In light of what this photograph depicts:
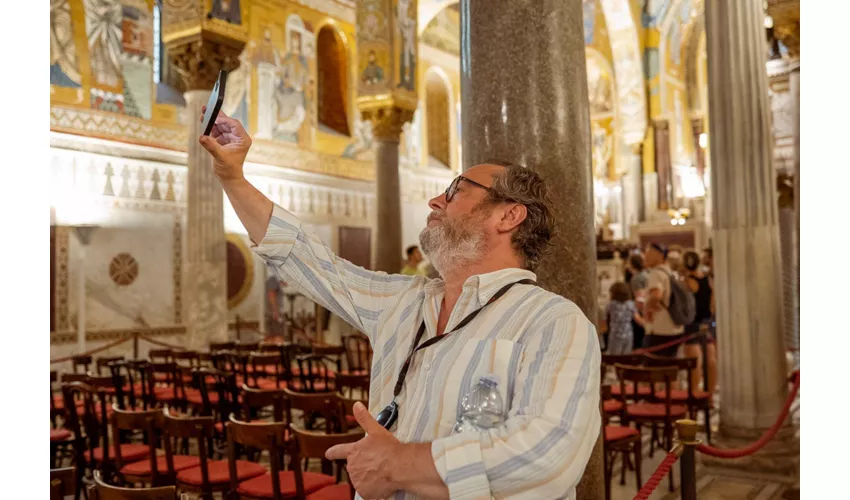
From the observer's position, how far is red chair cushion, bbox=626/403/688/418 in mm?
5590

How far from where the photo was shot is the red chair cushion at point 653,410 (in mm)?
5590

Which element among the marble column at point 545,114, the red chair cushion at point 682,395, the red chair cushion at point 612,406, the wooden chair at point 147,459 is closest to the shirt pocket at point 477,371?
the marble column at point 545,114

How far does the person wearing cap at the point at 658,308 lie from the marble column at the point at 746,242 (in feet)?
4.67

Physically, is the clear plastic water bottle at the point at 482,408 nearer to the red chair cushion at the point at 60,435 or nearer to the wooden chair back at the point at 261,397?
the wooden chair back at the point at 261,397

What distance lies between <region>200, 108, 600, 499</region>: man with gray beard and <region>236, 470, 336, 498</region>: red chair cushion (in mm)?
2097

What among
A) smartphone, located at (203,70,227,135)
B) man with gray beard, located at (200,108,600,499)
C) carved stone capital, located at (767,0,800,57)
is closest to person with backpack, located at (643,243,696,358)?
carved stone capital, located at (767,0,800,57)

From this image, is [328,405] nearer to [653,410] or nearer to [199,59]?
[653,410]

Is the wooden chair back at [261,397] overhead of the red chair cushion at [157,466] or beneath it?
overhead

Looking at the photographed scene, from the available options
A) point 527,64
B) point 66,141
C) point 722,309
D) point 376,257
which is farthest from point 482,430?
point 66,141

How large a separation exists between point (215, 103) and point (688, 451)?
7.46 ft

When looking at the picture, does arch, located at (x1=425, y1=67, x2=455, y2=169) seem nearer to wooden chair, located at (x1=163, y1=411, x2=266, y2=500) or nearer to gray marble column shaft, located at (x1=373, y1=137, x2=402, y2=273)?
gray marble column shaft, located at (x1=373, y1=137, x2=402, y2=273)

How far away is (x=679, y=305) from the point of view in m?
7.44

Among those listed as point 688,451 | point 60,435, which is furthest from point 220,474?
point 688,451

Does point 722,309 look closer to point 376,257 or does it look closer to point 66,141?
point 376,257
